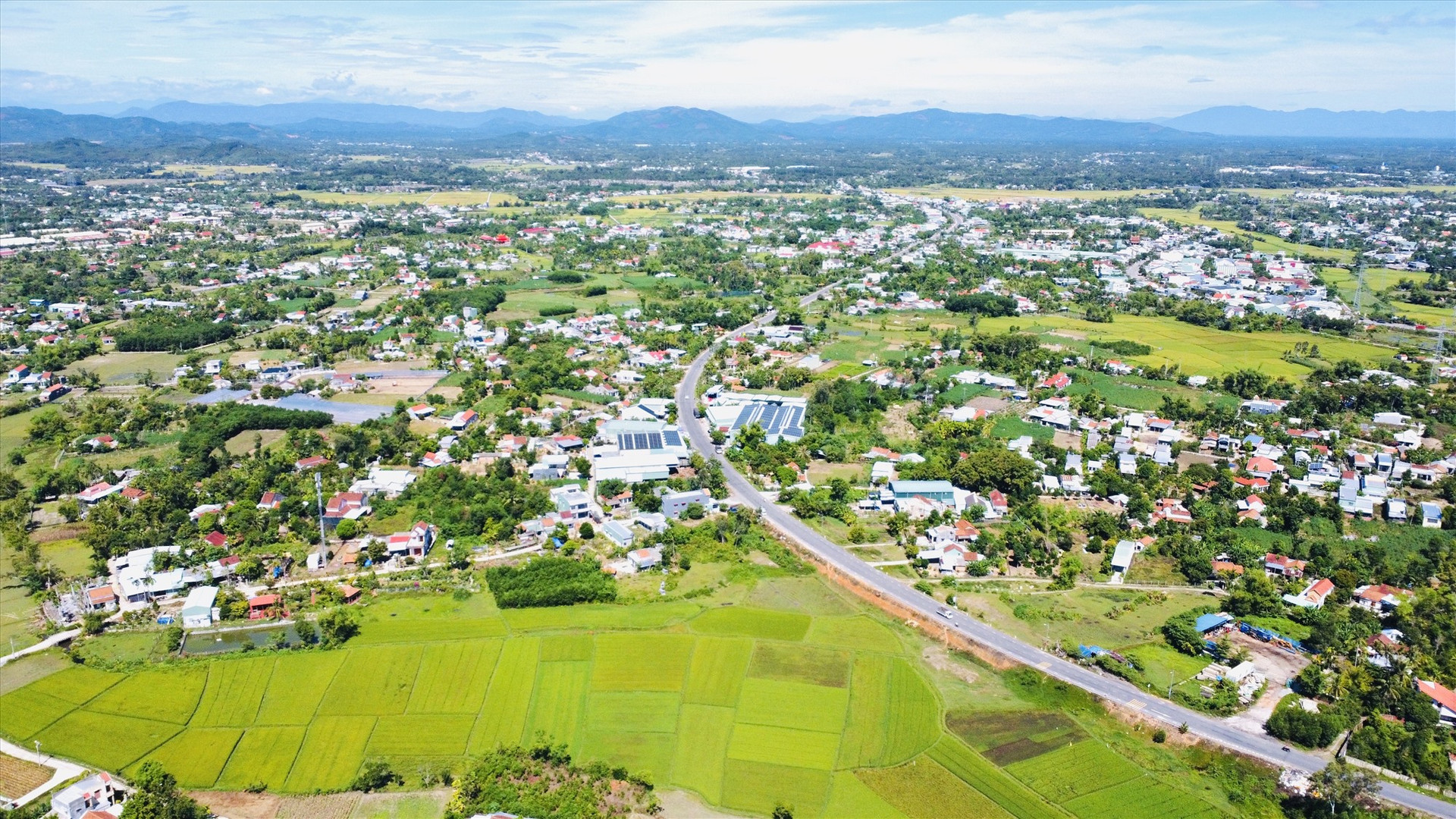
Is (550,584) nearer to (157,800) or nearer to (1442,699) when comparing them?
(157,800)

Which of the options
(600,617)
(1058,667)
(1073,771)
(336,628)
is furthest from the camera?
(600,617)

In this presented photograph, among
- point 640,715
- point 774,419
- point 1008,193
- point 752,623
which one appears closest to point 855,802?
point 640,715

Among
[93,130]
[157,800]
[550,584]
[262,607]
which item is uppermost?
[93,130]

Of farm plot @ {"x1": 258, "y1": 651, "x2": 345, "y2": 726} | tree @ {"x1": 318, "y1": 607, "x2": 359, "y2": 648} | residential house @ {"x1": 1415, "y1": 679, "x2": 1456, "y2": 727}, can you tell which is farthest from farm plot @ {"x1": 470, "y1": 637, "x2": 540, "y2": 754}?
residential house @ {"x1": 1415, "y1": 679, "x2": 1456, "y2": 727}

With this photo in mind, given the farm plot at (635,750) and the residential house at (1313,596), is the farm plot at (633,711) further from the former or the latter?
the residential house at (1313,596)

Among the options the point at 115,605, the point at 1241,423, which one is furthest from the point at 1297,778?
the point at 115,605

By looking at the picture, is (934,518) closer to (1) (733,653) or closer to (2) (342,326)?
(1) (733,653)
